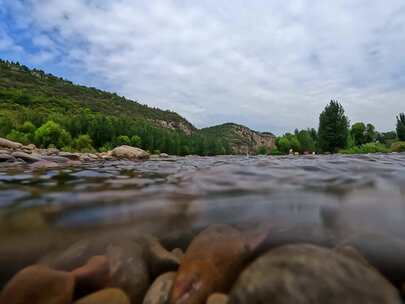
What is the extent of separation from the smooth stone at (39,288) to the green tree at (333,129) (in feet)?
177

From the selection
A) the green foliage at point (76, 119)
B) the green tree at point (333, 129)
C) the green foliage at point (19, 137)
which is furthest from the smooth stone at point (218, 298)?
the green tree at point (333, 129)

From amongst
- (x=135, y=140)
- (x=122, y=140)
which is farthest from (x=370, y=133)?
(x=122, y=140)

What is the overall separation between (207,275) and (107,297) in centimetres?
63

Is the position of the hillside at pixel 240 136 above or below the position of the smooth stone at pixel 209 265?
above

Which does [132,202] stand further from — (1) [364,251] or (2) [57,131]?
(2) [57,131]

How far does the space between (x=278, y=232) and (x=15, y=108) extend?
7167 centimetres

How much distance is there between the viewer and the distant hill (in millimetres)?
46875

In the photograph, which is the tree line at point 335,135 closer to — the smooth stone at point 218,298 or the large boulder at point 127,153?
the large boulder at point 127,153

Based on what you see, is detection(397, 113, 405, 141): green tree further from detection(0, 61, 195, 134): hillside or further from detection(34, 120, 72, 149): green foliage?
detection(0, 61, 195, 134): hillside

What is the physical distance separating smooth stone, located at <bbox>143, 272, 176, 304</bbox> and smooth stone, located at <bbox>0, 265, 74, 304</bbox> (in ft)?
1.55

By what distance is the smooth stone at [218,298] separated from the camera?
5.28ft

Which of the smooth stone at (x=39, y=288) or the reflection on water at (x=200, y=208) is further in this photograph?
the reflection on water at (x=200, y=208)

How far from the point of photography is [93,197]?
130 inches

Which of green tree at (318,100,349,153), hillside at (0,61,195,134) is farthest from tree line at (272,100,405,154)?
hillside at (0,61,195,134)
